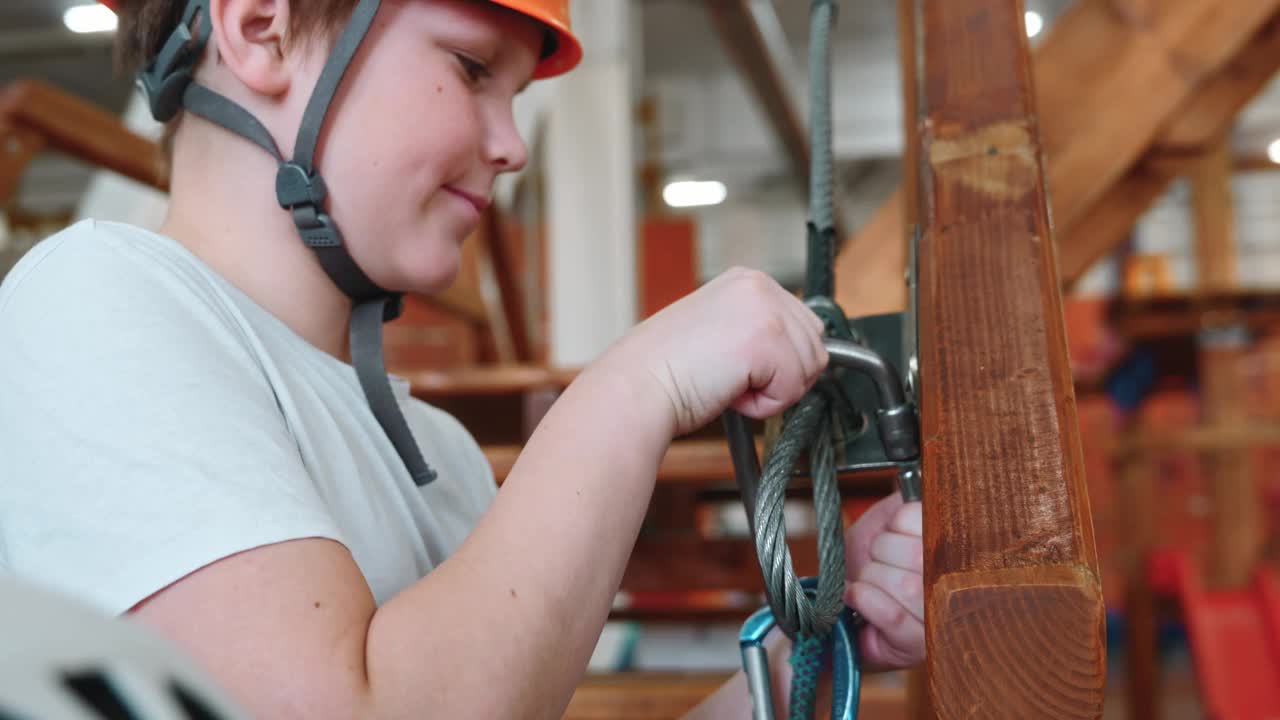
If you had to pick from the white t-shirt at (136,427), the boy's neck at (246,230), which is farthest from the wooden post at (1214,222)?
the white t-shirt at (136,427)

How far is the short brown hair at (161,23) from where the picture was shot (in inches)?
A: 37.4

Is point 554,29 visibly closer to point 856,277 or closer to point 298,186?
point 298,186

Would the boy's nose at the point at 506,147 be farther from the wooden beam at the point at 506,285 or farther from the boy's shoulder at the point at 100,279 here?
the wooden beam at the point at 506,285

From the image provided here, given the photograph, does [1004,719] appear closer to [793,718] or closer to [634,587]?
[793,718]

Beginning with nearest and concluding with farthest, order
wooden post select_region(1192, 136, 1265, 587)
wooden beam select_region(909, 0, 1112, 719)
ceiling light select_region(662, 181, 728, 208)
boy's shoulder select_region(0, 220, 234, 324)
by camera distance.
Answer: wooden beam select_region(909, 0, 1112, 719), boy's shoulder select_region(0, 220, 234, 324), wooden post select_region(1192, 136, 1265, 587), ceiling light select_region(662, 181, 728, 208)

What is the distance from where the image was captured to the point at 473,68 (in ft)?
3.25

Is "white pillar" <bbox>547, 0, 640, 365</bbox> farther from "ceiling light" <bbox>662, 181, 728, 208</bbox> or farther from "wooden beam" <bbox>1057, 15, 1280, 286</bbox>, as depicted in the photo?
"ceiling light" <bbox>662, 181, 728, 208</bbox>

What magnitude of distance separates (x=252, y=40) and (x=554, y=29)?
305 millimetres

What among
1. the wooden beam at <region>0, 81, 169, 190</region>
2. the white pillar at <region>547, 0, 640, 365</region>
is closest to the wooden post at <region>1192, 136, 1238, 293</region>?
the white pillar at <region>547, 0, 640, 365</region>

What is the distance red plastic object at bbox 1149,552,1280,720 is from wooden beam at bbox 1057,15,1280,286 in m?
2.62

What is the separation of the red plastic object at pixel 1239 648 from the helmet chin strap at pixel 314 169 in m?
4.25

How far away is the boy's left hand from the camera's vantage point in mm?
971

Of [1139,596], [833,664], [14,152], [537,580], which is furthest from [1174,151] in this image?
[1139,596]

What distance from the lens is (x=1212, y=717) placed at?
14.9 feet
